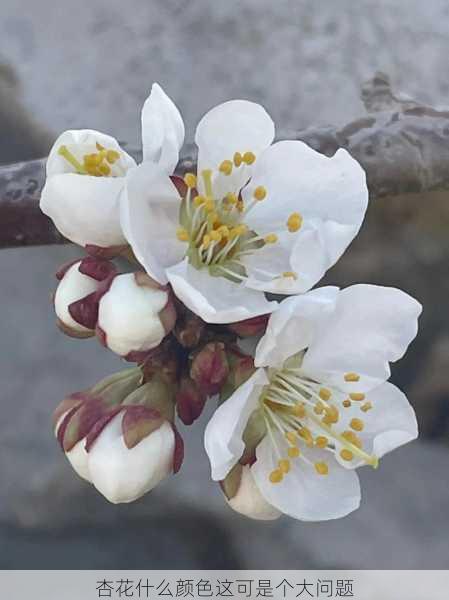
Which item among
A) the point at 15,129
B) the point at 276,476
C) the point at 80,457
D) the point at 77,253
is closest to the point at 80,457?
the point at 80,457

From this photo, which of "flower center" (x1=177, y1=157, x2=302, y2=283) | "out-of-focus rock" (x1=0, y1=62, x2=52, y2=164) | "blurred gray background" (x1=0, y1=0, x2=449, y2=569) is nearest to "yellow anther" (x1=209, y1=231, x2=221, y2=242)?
"flower center" (x1=177, y1=157, x2=302, y2=283)

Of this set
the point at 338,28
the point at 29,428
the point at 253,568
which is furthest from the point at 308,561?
the point at 338,28

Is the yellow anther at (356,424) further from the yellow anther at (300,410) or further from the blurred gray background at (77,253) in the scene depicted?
the blurred gray background at (77,253)

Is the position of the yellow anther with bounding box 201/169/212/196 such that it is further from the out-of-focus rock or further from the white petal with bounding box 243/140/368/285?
the out-of-focus rock

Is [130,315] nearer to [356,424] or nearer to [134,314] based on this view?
[134,314]

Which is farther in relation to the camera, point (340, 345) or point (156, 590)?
point (156, 590)

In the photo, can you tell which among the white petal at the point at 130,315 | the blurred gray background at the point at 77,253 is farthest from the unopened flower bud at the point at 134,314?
the blurred gray background at the point at 77,253

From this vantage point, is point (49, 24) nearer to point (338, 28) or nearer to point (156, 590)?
point (338, 28)
